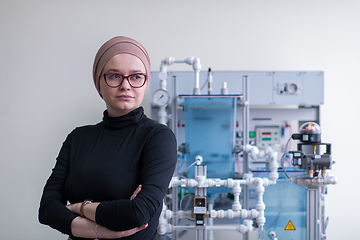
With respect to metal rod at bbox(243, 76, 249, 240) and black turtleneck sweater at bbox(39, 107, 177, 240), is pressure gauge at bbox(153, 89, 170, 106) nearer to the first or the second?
metal rod at bbox(243, 76, 249, 240)

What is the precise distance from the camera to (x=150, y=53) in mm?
2975

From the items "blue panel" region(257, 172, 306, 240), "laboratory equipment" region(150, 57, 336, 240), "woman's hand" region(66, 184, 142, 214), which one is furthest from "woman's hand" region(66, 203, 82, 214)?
"blue panel" region(257, 172, 306, 240)

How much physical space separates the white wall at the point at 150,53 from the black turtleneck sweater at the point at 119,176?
2.01m

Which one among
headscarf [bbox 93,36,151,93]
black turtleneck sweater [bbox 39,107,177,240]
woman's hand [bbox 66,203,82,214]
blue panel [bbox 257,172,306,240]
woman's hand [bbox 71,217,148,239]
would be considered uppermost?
headscarf [bbox 93,36,151,93]

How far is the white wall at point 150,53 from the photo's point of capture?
294 cm

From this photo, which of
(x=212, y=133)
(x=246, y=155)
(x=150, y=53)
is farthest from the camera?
(x=150, y=53)

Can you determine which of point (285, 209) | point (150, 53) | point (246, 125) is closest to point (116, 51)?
point (246, 125)

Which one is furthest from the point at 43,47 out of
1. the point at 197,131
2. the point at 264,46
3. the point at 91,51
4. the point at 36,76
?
the point at 264,46

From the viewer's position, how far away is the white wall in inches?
116

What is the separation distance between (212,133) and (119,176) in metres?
1.26

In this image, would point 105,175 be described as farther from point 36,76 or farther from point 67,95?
point 36,76

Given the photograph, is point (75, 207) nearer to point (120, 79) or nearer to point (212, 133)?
point (120, 79)

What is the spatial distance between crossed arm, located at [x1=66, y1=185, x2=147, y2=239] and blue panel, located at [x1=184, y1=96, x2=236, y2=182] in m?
1.21

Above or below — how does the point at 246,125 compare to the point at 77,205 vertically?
above
